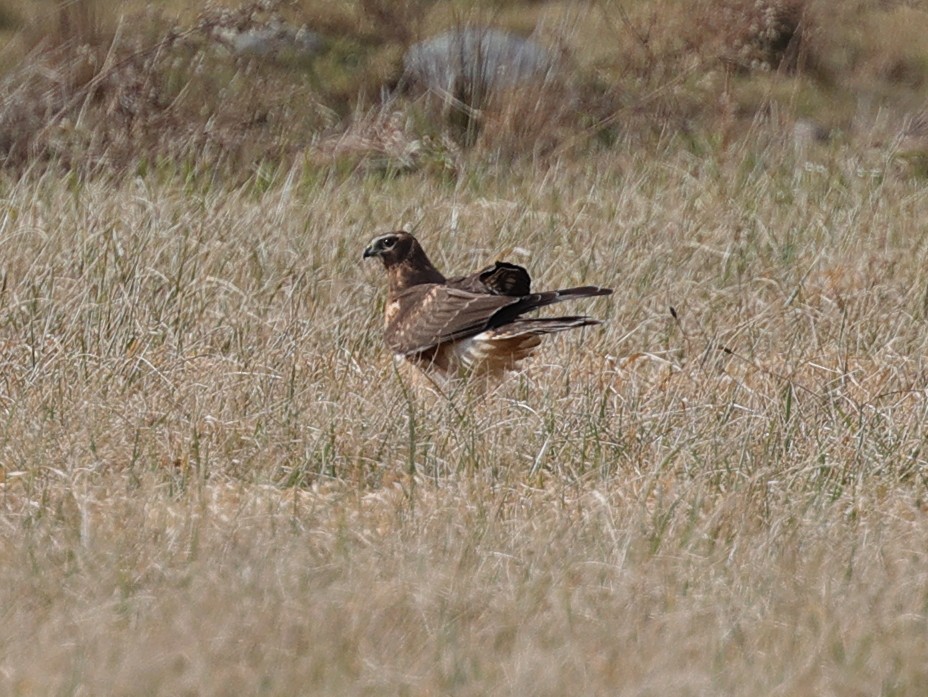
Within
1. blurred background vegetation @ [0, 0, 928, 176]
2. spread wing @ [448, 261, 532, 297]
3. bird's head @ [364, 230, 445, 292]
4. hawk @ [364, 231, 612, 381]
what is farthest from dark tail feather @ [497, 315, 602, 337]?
blurred background vegetation @ [0, 0, 928, 176]


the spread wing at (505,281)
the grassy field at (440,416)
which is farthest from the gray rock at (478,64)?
the spread wing at (505,281)

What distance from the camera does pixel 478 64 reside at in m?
11.0

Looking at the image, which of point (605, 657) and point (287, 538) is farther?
point (287, 538)

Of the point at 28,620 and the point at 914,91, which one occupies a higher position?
the point at 28,620

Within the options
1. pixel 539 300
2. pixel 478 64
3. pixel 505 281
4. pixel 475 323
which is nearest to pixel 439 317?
pixel 475 323

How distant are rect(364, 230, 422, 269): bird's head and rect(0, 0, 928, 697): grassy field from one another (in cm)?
29

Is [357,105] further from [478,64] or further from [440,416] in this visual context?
[440,416]

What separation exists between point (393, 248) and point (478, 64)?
4322mm

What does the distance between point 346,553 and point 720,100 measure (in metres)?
7.79

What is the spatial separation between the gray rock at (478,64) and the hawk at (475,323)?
4.59 meters

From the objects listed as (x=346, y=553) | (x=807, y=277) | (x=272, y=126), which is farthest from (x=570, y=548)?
(x=272, y=126)

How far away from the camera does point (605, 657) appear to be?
3.56 meters

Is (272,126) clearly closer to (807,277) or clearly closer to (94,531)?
(807,277)

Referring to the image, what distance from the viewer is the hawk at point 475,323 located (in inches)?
238
